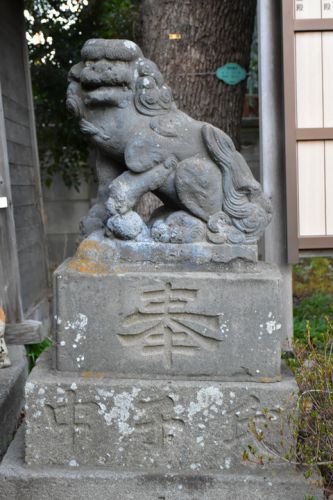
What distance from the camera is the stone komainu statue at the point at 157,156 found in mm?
2785

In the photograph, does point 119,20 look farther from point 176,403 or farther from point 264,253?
point 176,403

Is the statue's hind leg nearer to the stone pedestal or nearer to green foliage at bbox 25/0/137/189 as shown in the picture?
the stone pedestal

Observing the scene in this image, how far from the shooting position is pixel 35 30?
262 inches

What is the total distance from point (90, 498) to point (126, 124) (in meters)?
1.48

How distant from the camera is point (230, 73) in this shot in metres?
5.20

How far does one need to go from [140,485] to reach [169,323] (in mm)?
624

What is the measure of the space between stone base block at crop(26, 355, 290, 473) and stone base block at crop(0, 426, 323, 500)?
54 millimetres

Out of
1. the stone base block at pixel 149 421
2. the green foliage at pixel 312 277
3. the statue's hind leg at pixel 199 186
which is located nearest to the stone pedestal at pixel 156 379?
the stone base block at pixel 149 421

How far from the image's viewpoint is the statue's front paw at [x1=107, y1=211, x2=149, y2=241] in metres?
2.76

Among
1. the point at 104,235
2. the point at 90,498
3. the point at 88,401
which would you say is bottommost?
the point at 90,498

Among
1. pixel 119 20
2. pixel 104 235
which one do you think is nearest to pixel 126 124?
pixel 104 235

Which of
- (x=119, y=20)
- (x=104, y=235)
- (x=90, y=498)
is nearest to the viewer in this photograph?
(x=90, y=498)

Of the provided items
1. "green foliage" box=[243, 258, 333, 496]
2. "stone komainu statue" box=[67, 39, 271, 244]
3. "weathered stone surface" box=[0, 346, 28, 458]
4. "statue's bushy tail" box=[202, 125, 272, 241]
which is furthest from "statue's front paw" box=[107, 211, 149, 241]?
"weathered stone surface" box=[0, 346, 28, 458]

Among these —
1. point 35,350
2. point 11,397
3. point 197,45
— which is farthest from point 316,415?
point 197,45
